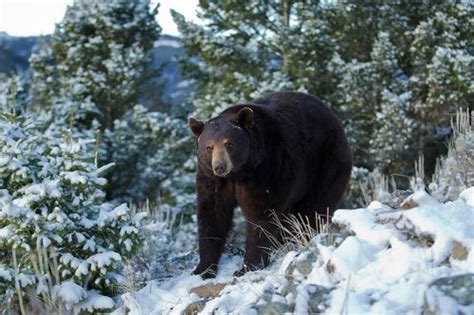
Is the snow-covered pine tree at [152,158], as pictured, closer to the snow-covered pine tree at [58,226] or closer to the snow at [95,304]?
the snow-covered pine tree at [58,226]

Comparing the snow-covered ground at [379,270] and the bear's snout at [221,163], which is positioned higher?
the bear's snout at [221,163]

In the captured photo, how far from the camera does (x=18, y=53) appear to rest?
45.0m

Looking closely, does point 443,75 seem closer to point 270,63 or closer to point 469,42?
point 469,42

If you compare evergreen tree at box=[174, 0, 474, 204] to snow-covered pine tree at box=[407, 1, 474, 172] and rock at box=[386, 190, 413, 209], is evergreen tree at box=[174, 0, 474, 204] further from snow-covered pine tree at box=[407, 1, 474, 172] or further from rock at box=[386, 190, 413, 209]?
rock at box=[386, 190, 413, 209]

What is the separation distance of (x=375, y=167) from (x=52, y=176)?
34.9 feet

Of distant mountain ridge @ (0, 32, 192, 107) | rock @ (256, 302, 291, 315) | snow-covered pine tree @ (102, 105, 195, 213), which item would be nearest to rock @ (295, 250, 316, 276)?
rock @ (256, 302, 291, 315)

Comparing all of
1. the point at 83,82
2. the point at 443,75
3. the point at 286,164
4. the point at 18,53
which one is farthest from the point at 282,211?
the point at 18,53

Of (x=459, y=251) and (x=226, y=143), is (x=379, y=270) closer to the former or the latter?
(x=459, y=251)

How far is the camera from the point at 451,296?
339cm

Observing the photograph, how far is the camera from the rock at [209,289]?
5.17m

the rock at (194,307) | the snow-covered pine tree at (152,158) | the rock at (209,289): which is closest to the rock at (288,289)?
the rock at (194,307)

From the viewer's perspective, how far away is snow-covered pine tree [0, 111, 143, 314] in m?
5.41

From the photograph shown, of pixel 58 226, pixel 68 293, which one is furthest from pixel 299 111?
pixel 68 293

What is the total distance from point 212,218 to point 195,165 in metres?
11.0
